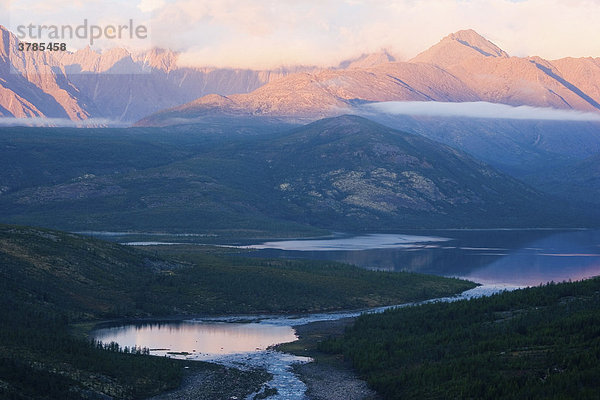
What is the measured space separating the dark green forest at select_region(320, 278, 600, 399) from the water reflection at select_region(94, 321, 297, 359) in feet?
34.8

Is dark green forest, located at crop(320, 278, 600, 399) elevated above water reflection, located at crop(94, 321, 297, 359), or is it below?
above

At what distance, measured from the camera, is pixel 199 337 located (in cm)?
11381

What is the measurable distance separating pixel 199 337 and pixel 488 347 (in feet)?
138

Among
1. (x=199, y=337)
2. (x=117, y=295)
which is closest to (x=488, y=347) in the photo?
(x=199, y=337)

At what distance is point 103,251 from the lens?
158125 mm

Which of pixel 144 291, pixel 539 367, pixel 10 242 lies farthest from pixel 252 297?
pixel 539 367

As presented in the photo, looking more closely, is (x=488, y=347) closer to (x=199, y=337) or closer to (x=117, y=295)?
(x=199, y=337)

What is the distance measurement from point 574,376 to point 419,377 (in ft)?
51.3

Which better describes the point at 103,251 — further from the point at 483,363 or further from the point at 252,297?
the point at 483,363

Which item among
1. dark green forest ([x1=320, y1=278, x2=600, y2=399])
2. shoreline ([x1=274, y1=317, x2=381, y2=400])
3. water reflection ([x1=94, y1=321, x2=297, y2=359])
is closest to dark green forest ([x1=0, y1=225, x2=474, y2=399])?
water reflection ([x1=94, y1=321, x2=297, y2=359])

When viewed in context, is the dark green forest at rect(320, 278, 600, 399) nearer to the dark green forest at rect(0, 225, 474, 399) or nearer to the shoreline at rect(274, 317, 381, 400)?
the shoreline at rect(274, 317, 381, 400)

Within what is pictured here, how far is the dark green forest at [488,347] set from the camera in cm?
7231

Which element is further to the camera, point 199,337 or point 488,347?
point 199,337

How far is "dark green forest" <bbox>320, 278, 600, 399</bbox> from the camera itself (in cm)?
7231
